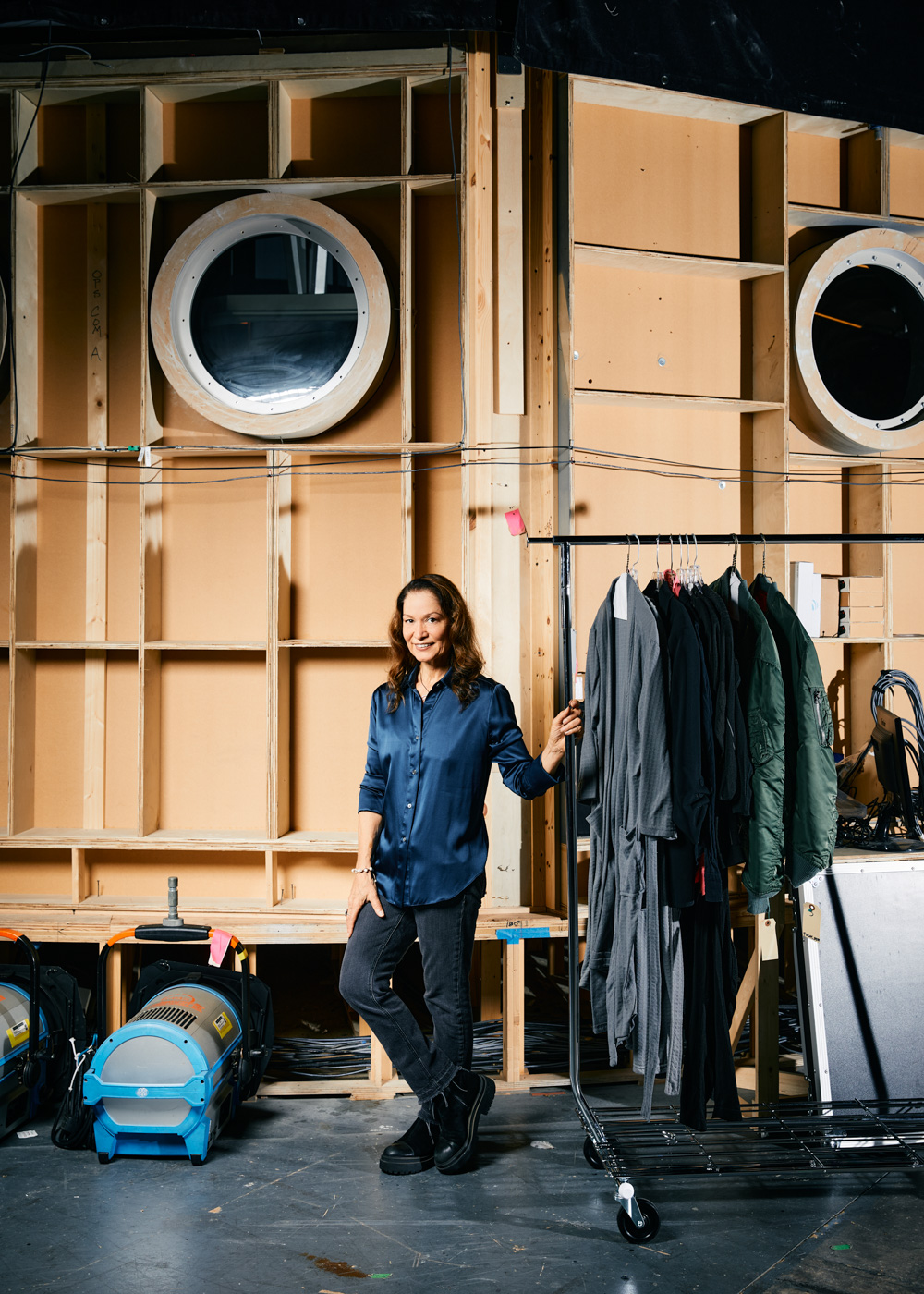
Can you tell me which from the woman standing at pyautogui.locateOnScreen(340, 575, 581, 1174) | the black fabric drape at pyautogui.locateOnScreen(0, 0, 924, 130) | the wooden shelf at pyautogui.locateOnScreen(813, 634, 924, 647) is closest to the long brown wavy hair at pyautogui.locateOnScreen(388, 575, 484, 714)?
the woman standing at pyautogui.locateOnScreen(340, 575, 581, 1174)

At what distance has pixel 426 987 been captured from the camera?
8.70 ft

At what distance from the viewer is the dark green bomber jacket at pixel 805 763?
8.30ft

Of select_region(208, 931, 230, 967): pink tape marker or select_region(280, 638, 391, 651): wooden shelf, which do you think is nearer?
select_region(208, 931, 230, 967): pink tape marker

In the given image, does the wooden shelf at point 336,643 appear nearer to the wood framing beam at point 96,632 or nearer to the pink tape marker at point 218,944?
the wood framing beam at point 96,632

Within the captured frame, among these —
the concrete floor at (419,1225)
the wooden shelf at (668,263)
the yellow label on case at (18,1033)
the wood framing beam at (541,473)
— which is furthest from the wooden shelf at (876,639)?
the yellow label on case at (18,1033)

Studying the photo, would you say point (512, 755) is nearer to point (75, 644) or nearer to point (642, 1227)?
point (642, 1227)

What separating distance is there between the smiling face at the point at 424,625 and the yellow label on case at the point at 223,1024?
123 centimetres

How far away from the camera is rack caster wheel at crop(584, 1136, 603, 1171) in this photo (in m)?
2.64

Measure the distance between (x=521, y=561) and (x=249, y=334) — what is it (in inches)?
50.2

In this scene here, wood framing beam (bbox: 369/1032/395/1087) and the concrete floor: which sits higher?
wood framing beam (bbox: 369/1032/395/1087)

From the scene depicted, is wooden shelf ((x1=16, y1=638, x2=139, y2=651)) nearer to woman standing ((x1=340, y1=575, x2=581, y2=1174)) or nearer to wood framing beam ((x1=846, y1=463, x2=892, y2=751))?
woman standing ((x1=340, y1=575, x2=581, y2=1174))

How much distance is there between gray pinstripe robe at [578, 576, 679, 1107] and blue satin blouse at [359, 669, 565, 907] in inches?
8.8

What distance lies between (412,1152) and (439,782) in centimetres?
100

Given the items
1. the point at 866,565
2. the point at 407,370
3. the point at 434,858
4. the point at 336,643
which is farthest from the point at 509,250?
the point at 434,858
